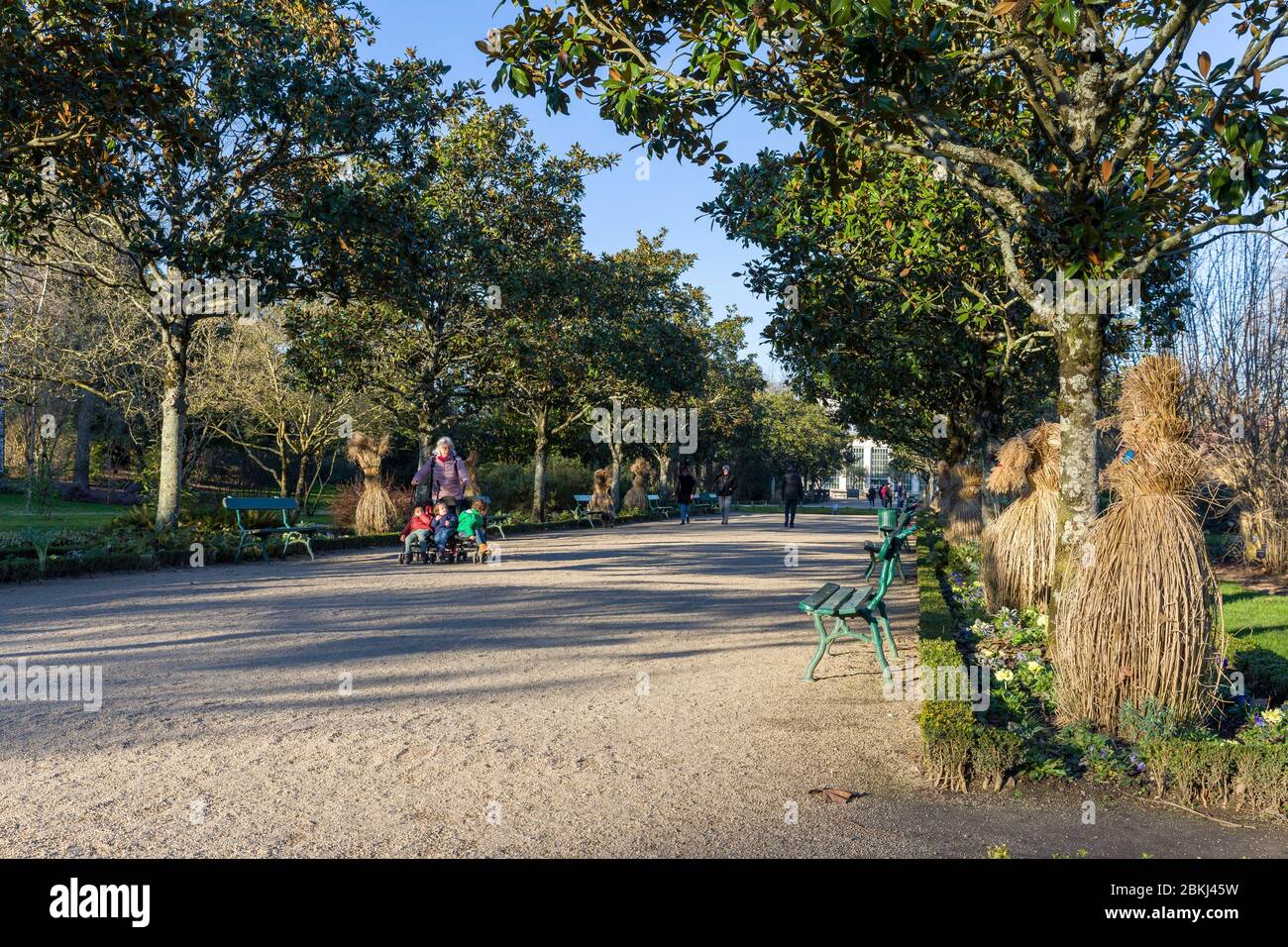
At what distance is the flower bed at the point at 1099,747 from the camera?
4789mm

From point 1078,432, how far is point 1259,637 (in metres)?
4.06

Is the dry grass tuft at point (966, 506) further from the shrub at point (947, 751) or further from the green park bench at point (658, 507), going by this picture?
the green park bench at point (658, 507)

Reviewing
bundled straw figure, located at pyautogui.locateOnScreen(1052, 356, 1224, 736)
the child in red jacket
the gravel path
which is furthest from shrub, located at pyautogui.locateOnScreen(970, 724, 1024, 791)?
the child in red jacket

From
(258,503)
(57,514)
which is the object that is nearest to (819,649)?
(258,503)

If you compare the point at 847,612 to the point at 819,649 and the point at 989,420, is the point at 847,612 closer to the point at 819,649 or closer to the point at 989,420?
the point at 819,649

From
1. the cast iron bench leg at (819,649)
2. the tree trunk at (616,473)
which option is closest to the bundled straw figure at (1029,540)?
the cast iron bench leg at (819,649)

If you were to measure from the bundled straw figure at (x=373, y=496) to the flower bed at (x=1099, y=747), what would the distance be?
16.8m

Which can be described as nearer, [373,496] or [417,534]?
[417,534]

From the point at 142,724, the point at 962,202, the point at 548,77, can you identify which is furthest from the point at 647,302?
the point at 142,724

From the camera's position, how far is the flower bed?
4789 mm

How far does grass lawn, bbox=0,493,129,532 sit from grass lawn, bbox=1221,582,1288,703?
2008 cm

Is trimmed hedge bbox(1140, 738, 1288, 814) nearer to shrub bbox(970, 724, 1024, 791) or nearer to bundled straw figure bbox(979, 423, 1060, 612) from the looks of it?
shrub bbox(970, 724, 1024, 791)

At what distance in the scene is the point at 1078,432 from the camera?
665 cm

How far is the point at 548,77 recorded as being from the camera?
23.9 ft
